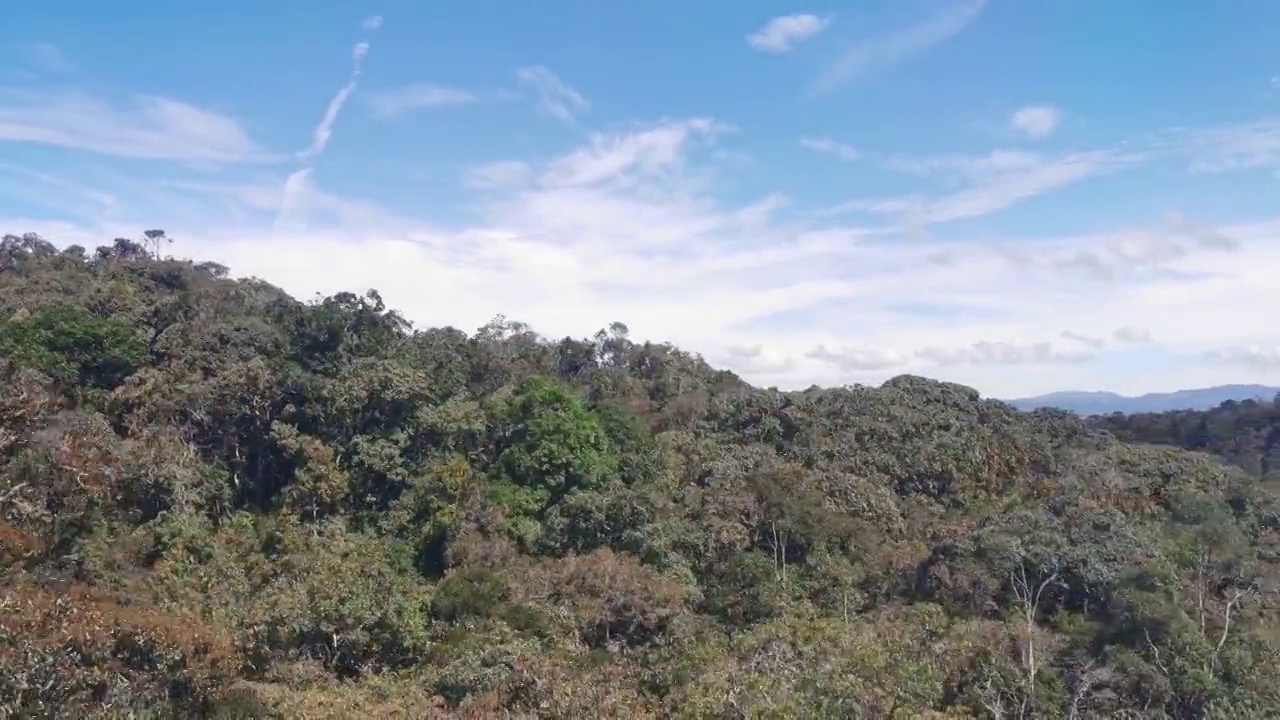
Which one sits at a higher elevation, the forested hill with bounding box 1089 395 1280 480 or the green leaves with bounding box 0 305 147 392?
the green leaves with bounding box 0 305 147 392

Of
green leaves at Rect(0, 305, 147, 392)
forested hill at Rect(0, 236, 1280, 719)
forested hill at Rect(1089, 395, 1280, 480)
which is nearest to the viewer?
forested hill at Rect(0, 236, 1280, 719)

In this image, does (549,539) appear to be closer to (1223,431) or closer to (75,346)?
(75,346)

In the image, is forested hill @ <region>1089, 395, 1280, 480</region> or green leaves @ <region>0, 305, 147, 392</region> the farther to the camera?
forested hill @ <region>1089, 395, 1280, 480</region>

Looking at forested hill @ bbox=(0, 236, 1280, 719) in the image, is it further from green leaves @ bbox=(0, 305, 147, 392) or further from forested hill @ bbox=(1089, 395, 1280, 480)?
forested hill @ bbox=(1089, 395, 1280, 480)

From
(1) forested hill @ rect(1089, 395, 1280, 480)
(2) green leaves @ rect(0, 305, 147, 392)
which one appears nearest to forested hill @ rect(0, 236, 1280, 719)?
(2) green leaves @ rect(0, 305, 147, 392)

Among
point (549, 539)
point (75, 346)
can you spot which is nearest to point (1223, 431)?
point (549, 539)

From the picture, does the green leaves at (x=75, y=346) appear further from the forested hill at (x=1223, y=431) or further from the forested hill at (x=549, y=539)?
the forested hill at (x=1223, y=431)

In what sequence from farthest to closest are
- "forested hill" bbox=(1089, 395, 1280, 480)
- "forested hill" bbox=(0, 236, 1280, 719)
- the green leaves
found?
"forested hill" bbox=(1089, 395, 1280, 480) → the green leaves → "forested hill" bbox=(0, 236, 1280, 719)

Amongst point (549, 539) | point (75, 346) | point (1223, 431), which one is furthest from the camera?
point (1223, 431)

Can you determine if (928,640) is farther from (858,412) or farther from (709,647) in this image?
(858,412)
